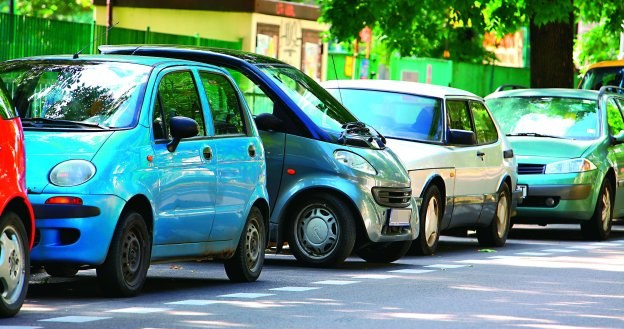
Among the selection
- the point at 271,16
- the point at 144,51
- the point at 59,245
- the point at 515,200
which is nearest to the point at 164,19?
the point at 271,16

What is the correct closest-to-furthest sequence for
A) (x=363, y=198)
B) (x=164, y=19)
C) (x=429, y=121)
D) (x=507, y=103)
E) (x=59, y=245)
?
1. (x=59, y=245)
2. (x=363, y=198)
3. (x=429, y=121)
4. (x=507, y=103)
5. (x=164, y=19)

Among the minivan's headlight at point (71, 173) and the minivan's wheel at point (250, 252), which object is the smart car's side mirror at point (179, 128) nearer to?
the minivan's headlight at point (71, 173)

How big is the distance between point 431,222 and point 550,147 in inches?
160

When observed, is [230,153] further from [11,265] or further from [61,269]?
[11,265]

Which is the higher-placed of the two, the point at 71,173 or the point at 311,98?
the point at 311,98

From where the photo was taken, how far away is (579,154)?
19.5 m

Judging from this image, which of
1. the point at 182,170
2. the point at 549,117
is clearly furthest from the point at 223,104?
the point at 549,117

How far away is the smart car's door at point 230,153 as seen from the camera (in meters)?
12.0

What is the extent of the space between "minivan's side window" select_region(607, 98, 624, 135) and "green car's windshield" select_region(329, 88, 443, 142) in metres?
4.61

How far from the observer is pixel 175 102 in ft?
38.4

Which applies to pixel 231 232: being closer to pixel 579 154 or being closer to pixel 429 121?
pixel 429 121

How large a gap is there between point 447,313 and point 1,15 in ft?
32.8

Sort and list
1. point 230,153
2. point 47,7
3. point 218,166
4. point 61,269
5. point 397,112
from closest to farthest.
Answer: point 61,269
point 218,166
point 230,153
point 397,112
point 47,7

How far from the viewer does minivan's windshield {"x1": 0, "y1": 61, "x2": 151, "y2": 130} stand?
11086mm
